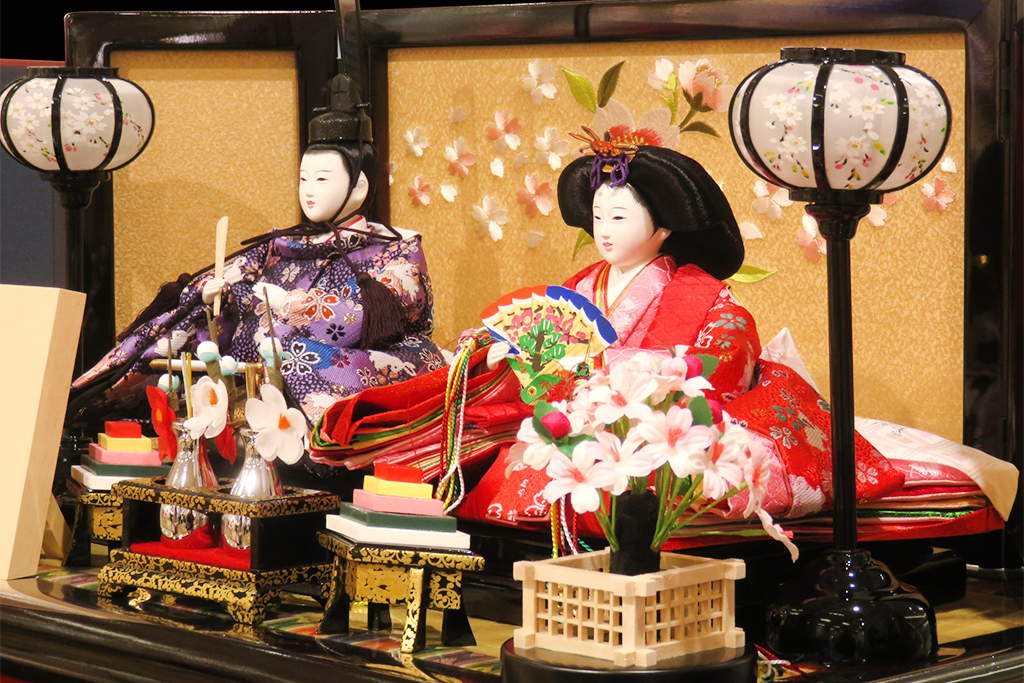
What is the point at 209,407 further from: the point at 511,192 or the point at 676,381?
the point at 511,192

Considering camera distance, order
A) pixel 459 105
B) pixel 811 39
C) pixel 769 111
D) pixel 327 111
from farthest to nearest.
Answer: pixel 459 105 < pixel 327 111 < pixel 811 39 < pixel 769 111

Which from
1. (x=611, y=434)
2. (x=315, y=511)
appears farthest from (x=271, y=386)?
(x=611, y=434)

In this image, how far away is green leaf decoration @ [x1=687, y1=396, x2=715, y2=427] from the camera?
239 centimetres

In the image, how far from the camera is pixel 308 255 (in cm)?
419

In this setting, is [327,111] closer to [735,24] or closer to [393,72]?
[393,72]

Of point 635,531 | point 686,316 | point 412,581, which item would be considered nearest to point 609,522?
point 635,531

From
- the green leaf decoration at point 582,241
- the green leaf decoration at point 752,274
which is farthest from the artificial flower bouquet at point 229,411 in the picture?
the green leaf decoration at point 752,274

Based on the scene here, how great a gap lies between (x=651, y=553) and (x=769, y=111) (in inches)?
34.5

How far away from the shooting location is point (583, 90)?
4.45m

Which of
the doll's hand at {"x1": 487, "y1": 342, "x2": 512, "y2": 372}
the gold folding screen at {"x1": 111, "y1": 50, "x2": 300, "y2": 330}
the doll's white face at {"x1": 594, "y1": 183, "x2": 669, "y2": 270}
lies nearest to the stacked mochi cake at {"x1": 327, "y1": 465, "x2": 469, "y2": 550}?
the doll's hand at {"x1": 487, "y1": 342, "x2": 512, "y2": 372}

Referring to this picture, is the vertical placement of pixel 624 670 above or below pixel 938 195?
below

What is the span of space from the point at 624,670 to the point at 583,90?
8.15 feet

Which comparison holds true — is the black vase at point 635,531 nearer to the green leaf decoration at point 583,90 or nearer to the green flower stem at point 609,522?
the green flower stem at point 609,522

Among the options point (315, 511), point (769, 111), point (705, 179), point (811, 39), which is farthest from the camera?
point (811, 39)
